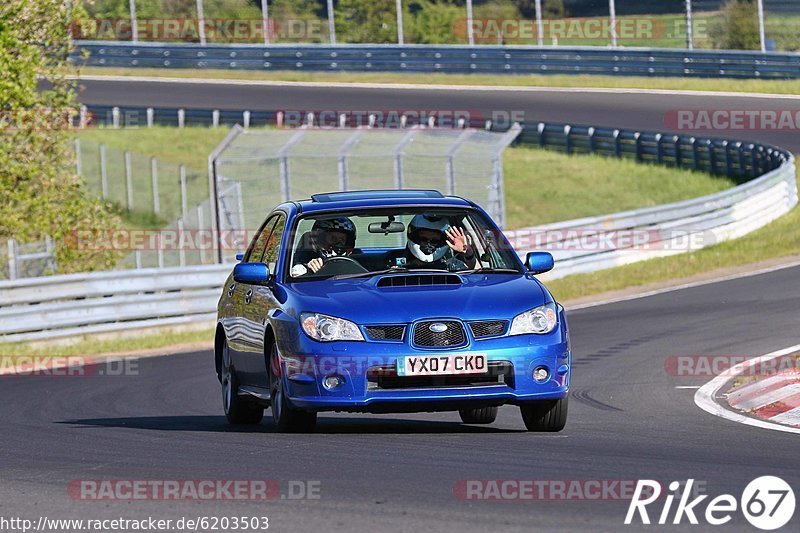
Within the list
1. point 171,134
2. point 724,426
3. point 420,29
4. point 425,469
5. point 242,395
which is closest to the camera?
point 425,469

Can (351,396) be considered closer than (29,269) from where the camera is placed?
Yes

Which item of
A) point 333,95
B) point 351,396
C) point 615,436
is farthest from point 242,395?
point 333,95

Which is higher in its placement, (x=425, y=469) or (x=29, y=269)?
(x=425, y=469)

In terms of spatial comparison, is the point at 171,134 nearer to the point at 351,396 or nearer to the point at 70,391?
the point at 70,391

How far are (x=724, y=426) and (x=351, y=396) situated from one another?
98.0 inches

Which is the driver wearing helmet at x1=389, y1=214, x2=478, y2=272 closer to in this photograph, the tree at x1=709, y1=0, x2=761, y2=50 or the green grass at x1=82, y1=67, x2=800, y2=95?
the green grass at x1=82, y1=67, x2=800, y2=95

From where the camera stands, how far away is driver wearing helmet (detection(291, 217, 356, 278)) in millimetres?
10250

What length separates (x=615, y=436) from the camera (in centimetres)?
936

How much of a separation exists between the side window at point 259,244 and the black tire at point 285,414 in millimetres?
1690

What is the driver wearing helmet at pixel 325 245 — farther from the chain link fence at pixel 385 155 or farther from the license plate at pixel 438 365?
the chain link fence at pixel 385 155

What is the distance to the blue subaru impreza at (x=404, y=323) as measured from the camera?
9070 mm
